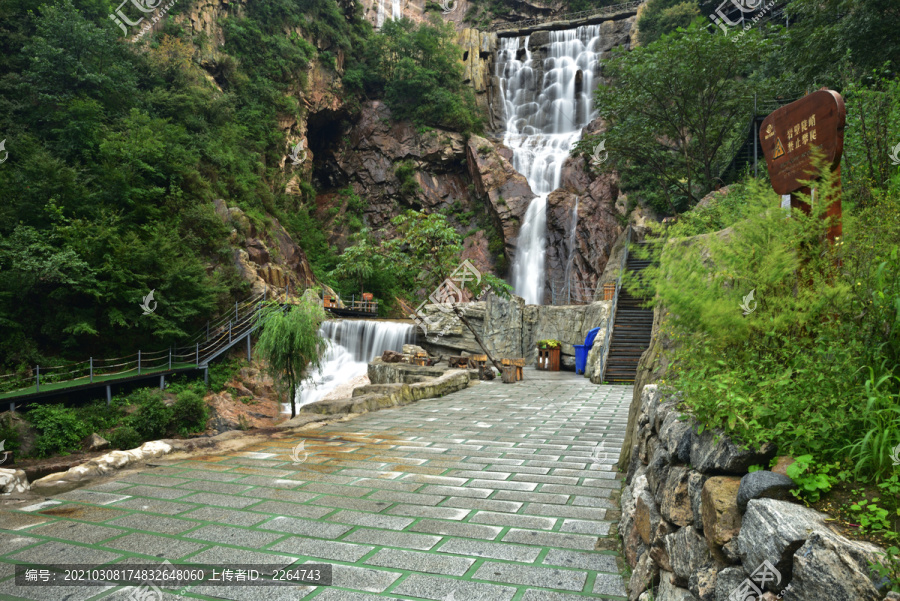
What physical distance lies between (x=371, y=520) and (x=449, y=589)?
120 centimetres

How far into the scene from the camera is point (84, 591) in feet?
9.41

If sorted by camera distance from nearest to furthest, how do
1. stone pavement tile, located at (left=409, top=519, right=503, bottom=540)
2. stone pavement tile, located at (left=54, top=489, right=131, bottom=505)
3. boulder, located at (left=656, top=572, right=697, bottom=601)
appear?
boulder, located at (left=656, top=572, right=697, bottom=601) → stone pavement tile, located at (left=409, top=519, right=503, bottom=540) → stone pavement tile, located at (left=54, top=489, right=131, bottom=505)

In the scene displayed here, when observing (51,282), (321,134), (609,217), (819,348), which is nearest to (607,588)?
(819,348)

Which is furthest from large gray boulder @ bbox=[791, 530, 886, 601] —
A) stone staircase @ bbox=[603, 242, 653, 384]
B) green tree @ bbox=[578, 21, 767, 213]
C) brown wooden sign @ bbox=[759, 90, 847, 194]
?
green tree @ bbox=[578, 21, 767, 213]

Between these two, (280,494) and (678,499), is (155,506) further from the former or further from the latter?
(678,499)

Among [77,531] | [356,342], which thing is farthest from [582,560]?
[356,342]

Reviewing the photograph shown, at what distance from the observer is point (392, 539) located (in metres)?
3.54

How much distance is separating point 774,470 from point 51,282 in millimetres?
18218

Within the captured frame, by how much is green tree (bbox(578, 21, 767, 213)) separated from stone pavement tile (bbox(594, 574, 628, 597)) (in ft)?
50.5

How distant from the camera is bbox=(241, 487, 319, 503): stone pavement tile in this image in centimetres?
440

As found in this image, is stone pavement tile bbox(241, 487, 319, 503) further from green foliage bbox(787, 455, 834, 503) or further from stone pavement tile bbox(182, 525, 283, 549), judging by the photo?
green foliage bbox(787, 455, 834, 503)

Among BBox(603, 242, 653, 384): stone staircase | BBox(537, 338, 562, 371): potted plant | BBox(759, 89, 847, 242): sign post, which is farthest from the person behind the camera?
BBox(537, 338, 562, 371): potted plant

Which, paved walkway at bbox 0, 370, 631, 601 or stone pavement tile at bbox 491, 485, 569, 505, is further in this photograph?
stone pavement tile at bbox 491, 485, 569, 505

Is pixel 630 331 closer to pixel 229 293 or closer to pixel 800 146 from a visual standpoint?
pixel 800 146
